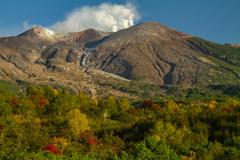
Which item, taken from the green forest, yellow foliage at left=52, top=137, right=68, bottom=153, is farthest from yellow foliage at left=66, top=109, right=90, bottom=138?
yellow foliage at left=52, top=137, right=68, bottom=153

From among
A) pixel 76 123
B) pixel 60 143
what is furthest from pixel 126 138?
pixel 60 143

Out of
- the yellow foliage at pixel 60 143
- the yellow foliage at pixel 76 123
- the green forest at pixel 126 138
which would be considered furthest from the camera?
the yellow foliage at pixel 76 123

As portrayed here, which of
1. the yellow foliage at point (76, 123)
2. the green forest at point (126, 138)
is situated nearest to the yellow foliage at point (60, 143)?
the green forest at point (126, 138)

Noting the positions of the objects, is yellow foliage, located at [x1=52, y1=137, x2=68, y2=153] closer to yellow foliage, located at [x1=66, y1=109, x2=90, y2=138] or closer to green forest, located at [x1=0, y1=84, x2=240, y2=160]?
green forest, located at [x1=0, y1=84, x2=240, y2=160]

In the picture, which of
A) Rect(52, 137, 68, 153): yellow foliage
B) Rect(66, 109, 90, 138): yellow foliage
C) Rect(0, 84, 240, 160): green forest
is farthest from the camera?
Rect(66, 109, 90, 138): yellow foliage

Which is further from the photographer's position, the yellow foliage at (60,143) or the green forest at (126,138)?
the yellow foliage at (60,143)

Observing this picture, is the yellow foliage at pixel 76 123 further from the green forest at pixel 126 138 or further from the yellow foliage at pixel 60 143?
the yellow foliage at pixel 60 143

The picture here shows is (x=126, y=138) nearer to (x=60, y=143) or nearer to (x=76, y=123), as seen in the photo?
(x=76, y=123)

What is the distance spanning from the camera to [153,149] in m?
22.3

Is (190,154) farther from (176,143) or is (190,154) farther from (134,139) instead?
(134,139)

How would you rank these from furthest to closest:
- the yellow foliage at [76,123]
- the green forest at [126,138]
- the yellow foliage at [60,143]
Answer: the yellow foliage at [76,123] → the yellow foliage at [60,143] → the green forest at [126,138]

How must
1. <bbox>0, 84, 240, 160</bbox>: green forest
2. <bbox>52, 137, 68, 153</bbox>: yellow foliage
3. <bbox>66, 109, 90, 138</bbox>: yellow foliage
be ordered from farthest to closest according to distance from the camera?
1. <bbox>66, 109, 90, 138</bbox>: yellow foliage
2. <bbox>52, 137, 68, 153</bbox>: yellow foliage
3. <bbox>0, 84, 240, 160</bbox>: green forest

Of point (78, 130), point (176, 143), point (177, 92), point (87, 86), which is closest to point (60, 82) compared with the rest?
point (87, 86)

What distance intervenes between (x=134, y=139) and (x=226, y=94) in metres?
167
